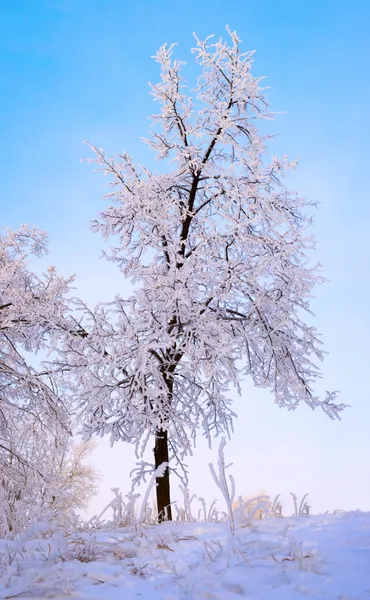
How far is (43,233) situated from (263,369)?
6.04m

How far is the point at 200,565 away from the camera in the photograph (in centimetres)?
215

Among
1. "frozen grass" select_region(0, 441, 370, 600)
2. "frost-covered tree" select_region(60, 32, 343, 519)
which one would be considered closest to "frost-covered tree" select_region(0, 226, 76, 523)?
"frost-covered tree" select_region(60, 32, 343, 519)

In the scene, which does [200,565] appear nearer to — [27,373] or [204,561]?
[204,561]

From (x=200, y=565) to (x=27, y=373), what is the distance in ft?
24.8

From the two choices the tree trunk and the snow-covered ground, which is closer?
the snow-covered ground

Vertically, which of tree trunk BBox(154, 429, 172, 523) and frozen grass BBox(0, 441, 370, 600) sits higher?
tree trunk BBox(154, 429, 172, 523)

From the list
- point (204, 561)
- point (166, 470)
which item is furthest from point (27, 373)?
point (204, 561)

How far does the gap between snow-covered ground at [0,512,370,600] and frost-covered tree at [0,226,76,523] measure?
601 centimetres

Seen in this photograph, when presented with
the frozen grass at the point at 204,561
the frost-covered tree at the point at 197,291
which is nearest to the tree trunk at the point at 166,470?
the frost-covered tree at the point at 197,291

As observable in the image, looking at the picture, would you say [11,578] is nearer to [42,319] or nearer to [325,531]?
[325,531]

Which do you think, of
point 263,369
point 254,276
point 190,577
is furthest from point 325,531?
point 263,369

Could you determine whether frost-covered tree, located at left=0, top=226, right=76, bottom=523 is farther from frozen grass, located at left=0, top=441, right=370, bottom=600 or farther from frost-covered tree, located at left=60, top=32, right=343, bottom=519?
frozen grass, located at left=0, top=441, right=370, bottom=600

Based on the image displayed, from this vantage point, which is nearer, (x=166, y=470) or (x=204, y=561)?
(x=204, y=561)

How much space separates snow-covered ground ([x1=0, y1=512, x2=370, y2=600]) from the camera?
1.92 m
